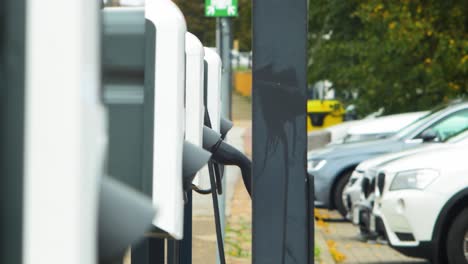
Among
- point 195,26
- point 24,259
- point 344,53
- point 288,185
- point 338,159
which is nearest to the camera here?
point 24,259

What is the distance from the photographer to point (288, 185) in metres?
3.53

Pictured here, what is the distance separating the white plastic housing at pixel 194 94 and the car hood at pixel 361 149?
41.0 feet

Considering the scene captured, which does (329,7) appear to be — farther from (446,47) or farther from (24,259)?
(24,259)

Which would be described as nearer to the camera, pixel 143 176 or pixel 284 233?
pixel 143 176

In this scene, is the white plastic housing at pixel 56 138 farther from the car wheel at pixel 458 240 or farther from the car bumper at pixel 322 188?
the car bumper at pixel 322 188

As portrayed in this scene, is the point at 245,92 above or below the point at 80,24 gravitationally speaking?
below

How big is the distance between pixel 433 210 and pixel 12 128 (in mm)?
10199

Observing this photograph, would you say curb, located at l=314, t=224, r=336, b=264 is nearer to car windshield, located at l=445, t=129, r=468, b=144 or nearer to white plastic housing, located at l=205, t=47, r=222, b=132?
car windshield, located at l=445, t=129, r=468, b=144

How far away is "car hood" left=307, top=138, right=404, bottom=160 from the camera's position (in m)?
16.5

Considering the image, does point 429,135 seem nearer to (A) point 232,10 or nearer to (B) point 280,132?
(A) point 232,10

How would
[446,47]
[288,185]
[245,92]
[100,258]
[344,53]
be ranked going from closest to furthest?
[100,258], [288,185], [446,47], [344,53], [245,92]

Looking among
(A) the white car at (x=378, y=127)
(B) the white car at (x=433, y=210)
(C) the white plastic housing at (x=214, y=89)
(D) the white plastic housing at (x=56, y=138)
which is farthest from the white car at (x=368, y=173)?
(D) the white plastic housing at (x=56, y=138)

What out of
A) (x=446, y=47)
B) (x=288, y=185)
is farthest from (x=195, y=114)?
(x=446, y=47)

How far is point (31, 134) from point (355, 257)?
1210 centimetres
